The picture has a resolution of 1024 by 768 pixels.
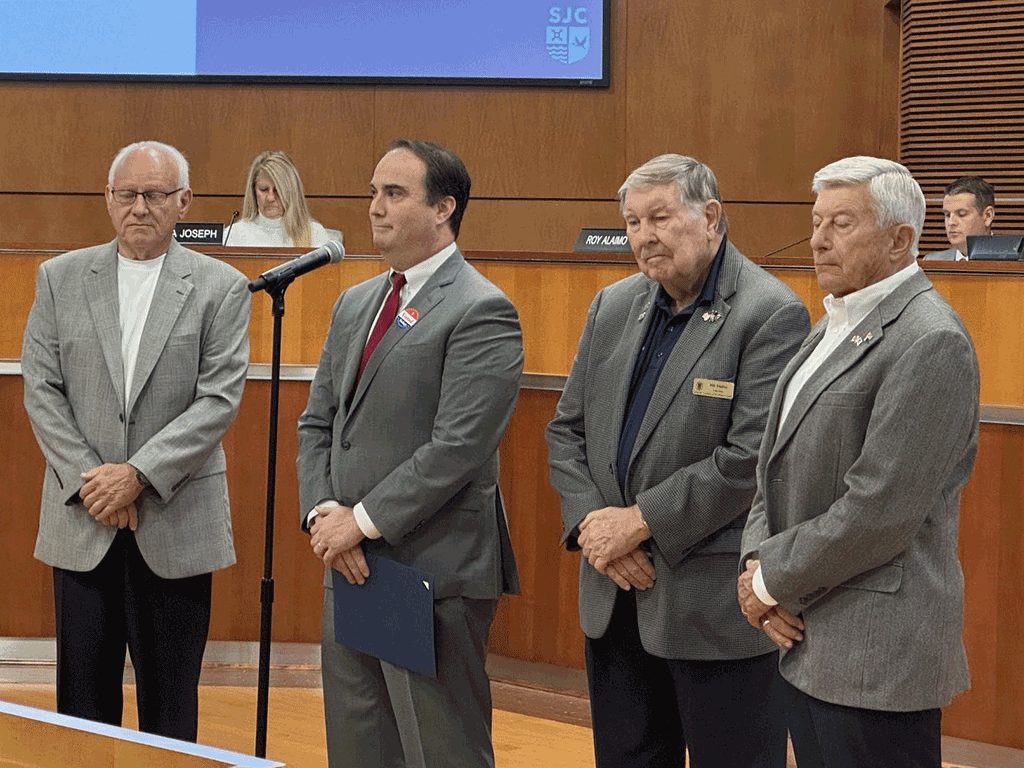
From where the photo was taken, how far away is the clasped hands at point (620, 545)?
2.44 m

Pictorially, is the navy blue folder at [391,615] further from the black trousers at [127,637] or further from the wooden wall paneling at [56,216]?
the wooden wall paneling at [56,216]

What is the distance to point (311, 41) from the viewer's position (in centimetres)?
698

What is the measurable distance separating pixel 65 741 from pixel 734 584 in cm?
137

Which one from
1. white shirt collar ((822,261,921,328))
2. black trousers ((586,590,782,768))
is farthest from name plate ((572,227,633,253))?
white shirt collar ((822,261,921,328))

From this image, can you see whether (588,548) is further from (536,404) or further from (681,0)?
(681,0)

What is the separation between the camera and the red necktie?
2721mm

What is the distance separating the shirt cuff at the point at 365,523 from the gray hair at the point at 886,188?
106 cm

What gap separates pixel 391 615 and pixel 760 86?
511 centimetres

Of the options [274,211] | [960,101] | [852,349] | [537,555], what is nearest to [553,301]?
[537,555]

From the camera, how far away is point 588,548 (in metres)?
2.49

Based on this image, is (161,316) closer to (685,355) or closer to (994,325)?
(685,355)

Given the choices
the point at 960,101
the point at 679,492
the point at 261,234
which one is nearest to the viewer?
the point at 679,492

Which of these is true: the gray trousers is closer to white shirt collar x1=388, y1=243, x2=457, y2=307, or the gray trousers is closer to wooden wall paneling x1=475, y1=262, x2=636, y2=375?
white shirt collar x1=388, y1=243, x2=457, y2=307

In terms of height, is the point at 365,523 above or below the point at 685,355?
below
